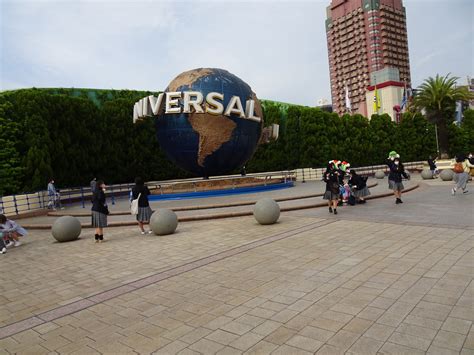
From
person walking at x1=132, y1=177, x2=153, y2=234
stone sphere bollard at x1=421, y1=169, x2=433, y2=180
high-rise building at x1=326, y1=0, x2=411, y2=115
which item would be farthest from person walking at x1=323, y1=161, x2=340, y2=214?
high-rise building at x1=326, y1=0, x2=411, y2=115

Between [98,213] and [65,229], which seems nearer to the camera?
[98,213]

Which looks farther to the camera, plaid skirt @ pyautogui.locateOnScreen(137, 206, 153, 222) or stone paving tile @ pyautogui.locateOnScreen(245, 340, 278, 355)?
plaid skirt @ pyautogui.locateOnScreen(137, 206, 153, 222)

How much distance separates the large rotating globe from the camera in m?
19.2

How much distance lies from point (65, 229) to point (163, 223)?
3094mm

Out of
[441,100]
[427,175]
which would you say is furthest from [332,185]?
[441,100]

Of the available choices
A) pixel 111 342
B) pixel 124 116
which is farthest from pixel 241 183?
pixel 111 342

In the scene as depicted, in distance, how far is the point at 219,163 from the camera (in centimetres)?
2033

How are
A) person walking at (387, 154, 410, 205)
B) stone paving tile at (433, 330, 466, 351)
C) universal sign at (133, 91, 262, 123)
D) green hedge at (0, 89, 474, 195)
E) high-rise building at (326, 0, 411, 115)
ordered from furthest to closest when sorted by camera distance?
high-rise building at (326, 0, 411, 115), green hedge at (0, 89, 474, 195), universal sign at (133, 91, 262, 123), person walking at (387, 154, 410, 205), stone paving tile at (433, 330, 466, 351)

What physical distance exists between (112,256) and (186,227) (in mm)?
3527

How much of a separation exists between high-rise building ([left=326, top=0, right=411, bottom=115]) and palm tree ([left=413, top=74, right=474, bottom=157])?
55.9 metres

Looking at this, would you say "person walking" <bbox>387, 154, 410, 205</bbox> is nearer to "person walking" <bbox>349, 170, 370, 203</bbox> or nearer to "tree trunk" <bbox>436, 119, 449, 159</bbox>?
"person walking" <bbox>349, 170, 370, 203</bbox>

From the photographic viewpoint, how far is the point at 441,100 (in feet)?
137

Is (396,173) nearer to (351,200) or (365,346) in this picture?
(351,200)

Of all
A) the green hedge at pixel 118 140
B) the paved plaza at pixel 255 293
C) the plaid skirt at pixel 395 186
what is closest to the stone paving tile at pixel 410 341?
the paved plaza at pixel 255 293
